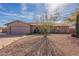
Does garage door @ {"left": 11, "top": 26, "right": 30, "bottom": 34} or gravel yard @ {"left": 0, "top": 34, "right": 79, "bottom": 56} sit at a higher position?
garage door @ {"left": 11, "top": 26, "right": 30, "bottom": 34}

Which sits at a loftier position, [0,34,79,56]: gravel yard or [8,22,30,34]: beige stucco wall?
[8,22,30,34]: beige stucco wall

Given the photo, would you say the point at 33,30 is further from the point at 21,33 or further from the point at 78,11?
the point at 78,11

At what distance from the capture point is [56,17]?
2.75m

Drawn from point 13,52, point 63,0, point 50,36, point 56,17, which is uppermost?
point 63,0

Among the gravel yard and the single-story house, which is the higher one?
the single-story house

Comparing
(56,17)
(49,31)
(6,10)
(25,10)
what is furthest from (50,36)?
(6,10)

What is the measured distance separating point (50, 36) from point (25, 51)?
0.36m

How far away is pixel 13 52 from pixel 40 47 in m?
0.34

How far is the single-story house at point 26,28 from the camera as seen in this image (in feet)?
9.07

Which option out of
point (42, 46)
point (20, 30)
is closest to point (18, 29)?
point (20, 30)

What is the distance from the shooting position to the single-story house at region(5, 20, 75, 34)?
2.77m

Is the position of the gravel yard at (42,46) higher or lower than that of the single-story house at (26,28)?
lower

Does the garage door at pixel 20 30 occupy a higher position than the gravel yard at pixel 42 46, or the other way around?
the garage door at pixel 20 30

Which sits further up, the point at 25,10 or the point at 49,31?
the point at 25,10
